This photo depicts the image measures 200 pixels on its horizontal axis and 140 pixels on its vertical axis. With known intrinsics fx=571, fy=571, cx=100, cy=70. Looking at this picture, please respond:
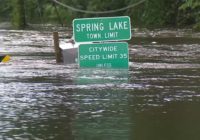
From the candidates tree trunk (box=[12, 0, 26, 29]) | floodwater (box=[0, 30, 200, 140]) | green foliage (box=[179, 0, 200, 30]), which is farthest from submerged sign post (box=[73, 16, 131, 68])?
tree trunk (box=[12, 0, 26, 29])

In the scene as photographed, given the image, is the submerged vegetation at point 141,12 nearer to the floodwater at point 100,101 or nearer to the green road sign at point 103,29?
the green road sign at point 103,29

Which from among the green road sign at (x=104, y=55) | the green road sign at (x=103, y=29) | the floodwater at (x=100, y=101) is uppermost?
the green road sign at (x=103, y=29)

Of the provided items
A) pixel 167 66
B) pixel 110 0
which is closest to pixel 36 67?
pixel 167 66

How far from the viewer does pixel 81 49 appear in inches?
663

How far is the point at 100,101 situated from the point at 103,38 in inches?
213

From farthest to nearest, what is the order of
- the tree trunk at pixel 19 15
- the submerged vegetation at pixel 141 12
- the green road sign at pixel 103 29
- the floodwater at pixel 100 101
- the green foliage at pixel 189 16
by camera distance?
the submerged vegetation at pixel 141 12
the tree trunk at pixel 19 15
the green foliage at pixel 189 16
the green road sign at pixel 103 29
the floodwater at pixel 100 101

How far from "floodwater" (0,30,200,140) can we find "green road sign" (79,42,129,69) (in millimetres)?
411

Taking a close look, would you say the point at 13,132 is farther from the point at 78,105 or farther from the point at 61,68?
the point at 61,68

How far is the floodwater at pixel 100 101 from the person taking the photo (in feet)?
29.3

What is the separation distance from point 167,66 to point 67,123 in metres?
8.73

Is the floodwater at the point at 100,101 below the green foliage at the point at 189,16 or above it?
below

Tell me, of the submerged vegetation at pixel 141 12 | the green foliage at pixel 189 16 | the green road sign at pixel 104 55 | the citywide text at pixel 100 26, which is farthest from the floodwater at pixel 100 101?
the green foliage at pixel 189 16

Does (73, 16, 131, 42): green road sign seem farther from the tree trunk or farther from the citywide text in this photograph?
the tree trunk

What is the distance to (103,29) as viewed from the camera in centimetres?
1675
